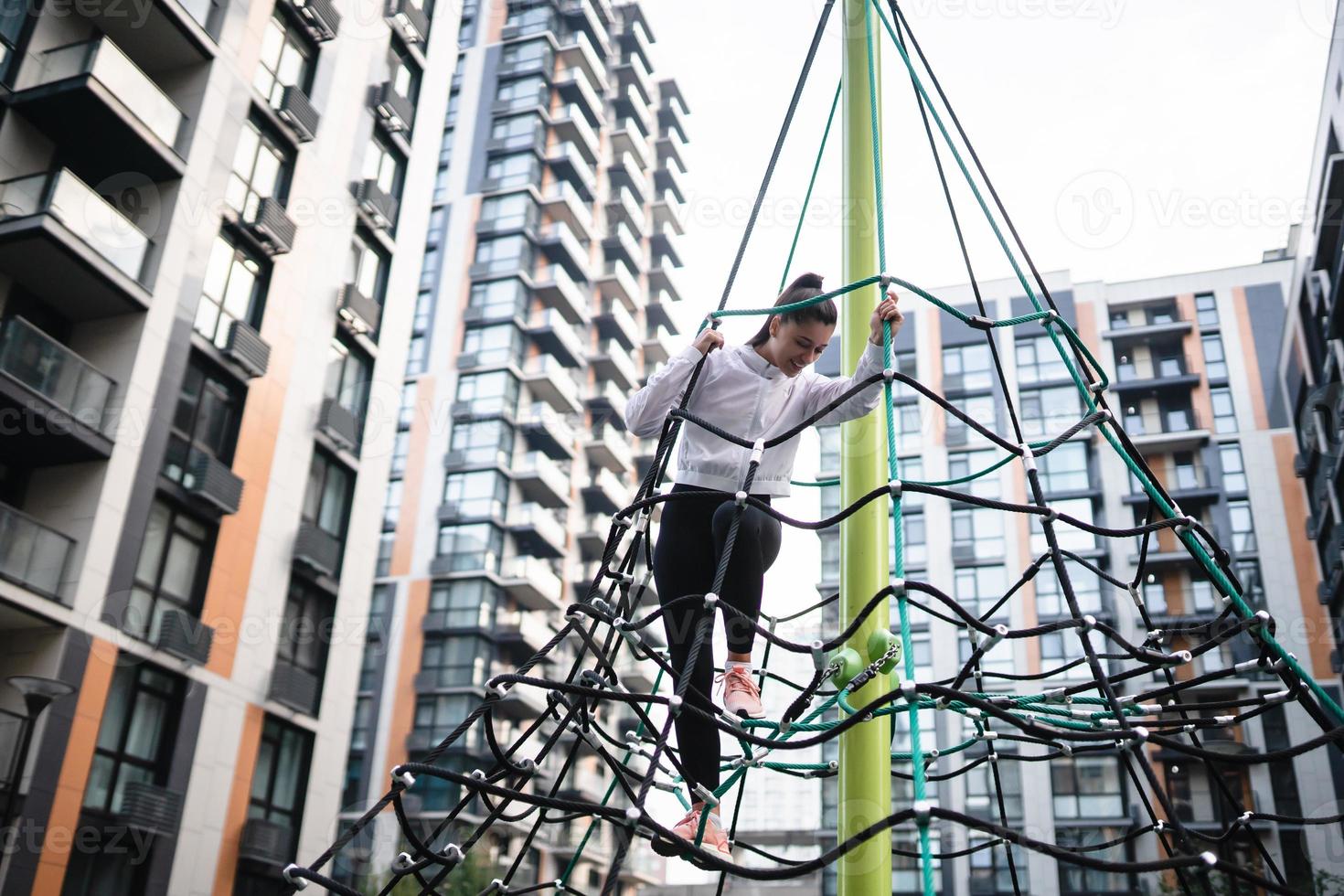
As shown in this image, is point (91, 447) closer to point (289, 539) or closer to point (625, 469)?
point (289, 539)

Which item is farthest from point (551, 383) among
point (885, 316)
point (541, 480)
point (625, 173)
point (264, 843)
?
point (885, 316)

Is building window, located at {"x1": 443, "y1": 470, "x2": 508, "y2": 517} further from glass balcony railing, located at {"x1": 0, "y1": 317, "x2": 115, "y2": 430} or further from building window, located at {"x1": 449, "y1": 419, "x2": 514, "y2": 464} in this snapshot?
→ glass balcony railing, located at {"x1": 0, "y1": 317, "x2": 115, "y2": 430}

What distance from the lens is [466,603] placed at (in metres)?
32.5

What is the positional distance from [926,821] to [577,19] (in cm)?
4109

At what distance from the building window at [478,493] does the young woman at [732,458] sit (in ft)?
99.0

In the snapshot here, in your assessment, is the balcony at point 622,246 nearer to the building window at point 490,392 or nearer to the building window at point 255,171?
the building window at point 490,392

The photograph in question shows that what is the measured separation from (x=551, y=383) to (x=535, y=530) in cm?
466

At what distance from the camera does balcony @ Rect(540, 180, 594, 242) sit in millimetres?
37344

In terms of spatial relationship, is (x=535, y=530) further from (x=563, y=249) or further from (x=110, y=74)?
(x=110, y=74)

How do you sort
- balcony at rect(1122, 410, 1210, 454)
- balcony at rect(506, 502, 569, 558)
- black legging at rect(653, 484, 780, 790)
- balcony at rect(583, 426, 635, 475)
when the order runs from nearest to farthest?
black legging at rect(653, 484, 780, 790) < balcony at rect(506, 502, 569, 558) < balcony at rect(1122, 410, 1210, 454) < balcony at rect(583, 426, 635, 475)

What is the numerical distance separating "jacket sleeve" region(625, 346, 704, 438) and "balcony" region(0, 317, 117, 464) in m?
9.89

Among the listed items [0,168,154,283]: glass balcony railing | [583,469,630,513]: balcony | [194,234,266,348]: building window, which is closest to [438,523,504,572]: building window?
[583,469,630,513]: balcony

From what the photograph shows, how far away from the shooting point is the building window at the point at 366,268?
17.8m

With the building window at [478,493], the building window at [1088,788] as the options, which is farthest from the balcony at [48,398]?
the building window at [1088,788]
